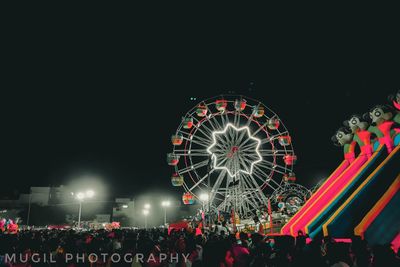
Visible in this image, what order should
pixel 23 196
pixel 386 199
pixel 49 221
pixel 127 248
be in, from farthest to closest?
1. pixel 23 196
2. pixel 49 221
3. pixel 386 199
4. pixel 127 248

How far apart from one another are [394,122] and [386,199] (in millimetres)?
4713

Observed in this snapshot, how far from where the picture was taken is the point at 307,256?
16.8 ft

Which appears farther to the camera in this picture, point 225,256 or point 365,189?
point 365,189

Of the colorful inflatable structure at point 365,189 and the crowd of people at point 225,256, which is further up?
the colorful inflatable structure at point 365,189

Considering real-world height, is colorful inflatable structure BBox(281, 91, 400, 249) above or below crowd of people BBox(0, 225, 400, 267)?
above

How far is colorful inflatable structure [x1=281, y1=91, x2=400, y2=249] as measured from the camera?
1235cm

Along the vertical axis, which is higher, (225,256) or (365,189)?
(365,189)

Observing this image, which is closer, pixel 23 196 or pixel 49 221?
pixel 49 221

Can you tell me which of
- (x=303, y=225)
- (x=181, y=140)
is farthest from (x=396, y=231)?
(x=181, y=140)

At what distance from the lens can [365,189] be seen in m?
13.9

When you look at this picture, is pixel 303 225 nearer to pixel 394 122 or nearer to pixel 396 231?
pixel 396 231

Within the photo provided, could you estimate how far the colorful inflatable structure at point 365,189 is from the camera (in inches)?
486

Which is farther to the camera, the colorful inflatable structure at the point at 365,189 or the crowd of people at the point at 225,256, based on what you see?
the colorful inflatable structure at the point at 365,189

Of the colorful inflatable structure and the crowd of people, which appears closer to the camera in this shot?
the crowd of people
